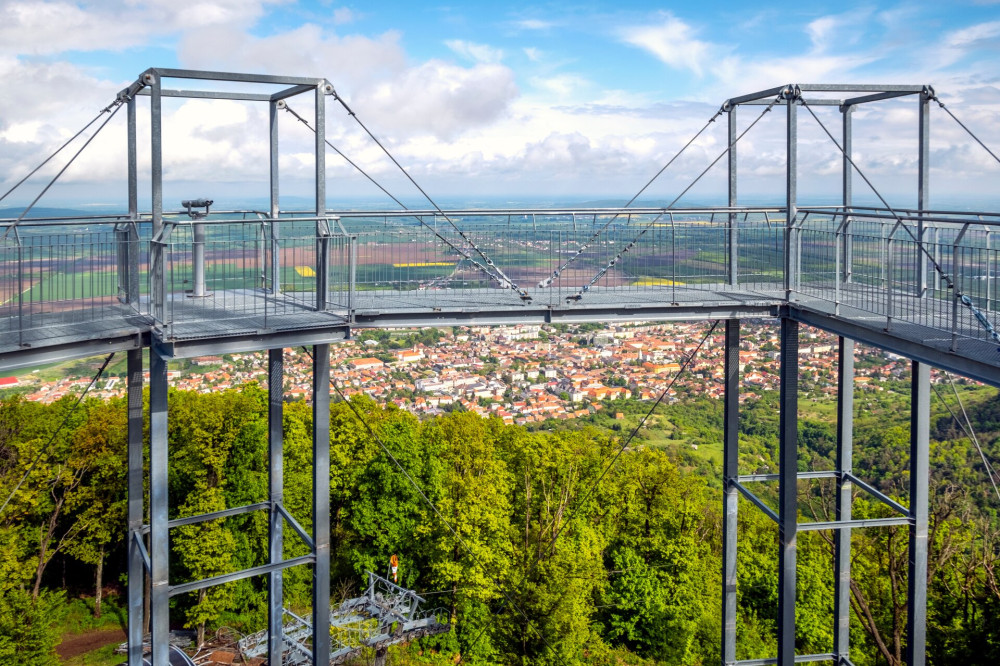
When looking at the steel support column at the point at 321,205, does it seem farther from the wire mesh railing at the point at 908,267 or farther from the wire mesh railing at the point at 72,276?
the wire mesh railing at the point at 908,267

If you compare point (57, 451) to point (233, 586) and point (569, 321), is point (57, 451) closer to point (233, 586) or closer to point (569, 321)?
point (233, 586)

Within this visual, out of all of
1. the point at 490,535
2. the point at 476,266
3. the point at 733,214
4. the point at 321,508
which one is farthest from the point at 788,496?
the point at 490,535

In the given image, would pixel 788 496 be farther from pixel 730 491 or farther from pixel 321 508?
pixel 321 508

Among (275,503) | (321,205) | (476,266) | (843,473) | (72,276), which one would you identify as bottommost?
(275,503)

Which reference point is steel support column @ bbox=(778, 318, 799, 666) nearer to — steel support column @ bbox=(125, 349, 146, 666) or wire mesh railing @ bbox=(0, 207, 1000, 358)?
wire mesh railing @ bbox=(0, 207, 1000, 358)

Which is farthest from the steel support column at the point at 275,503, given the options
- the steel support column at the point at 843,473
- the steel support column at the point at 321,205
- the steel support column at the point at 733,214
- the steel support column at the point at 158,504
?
the steel support column at the point at 843,473

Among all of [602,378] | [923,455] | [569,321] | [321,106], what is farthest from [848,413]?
[602,378]

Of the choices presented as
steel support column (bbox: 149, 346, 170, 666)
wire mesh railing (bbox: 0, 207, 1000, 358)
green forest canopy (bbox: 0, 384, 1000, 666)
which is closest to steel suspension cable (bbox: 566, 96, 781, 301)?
wire mesh railing (bbox: 0, 207, 1000, 358)
